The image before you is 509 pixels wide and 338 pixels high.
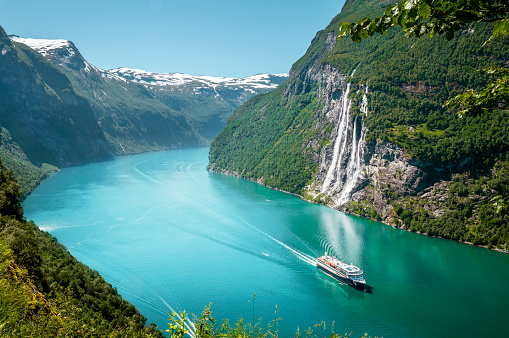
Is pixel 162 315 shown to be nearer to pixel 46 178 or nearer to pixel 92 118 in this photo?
pixel 46 178

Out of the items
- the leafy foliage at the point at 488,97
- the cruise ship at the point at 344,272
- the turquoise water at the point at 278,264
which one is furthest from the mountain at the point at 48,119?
the leafy foliage at the point at 488,97

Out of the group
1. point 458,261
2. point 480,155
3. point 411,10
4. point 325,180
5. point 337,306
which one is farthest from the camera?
point 325,180

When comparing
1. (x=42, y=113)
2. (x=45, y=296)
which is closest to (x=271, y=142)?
(x=42, y=113)

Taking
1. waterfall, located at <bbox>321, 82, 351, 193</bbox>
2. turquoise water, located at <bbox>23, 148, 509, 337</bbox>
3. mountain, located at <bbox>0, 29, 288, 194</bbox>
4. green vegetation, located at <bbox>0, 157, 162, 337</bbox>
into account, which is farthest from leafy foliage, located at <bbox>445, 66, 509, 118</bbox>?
mountain, located at <bbox>0, 29, 288, 194</bbox>

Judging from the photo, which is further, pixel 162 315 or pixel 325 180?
pixel 325 180

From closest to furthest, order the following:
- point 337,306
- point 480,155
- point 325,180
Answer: point 337,306
point 480,155
point 325,180

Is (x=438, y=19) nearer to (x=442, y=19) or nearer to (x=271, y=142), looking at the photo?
(x=442, y=19)

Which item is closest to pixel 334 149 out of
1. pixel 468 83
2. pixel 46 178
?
pixel 468 83
